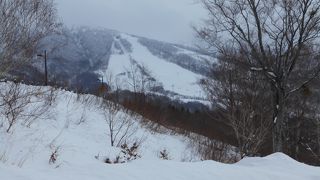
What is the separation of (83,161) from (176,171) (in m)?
2.18

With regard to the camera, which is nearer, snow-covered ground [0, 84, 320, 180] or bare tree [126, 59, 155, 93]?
snow-covered ground [0, 84, 320, 180]

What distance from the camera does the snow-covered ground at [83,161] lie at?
290 inches

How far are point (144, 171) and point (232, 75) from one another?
19656 millimetres

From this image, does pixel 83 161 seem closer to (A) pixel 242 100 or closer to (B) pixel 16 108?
(B) pixel 16 108

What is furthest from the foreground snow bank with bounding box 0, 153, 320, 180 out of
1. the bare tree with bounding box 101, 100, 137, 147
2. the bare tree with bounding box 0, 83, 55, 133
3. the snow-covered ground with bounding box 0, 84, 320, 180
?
the bare tree with bounding box 101, 100, 137, 147

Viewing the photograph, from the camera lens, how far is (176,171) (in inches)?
325

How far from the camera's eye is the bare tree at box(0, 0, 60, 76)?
465 inches

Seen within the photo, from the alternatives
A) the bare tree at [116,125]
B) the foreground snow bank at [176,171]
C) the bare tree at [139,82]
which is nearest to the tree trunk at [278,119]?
the bare tree at [116,125]

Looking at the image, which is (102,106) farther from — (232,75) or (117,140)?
(232,75)

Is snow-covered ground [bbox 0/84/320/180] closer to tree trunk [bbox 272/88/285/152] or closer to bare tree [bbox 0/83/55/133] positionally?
bare tree [bbox 0/83/55/133]

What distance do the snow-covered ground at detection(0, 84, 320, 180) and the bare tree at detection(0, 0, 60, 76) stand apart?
1547 millimetres

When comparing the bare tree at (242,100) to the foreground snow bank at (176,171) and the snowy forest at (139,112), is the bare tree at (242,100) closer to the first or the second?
the snowy forest at (139,112)

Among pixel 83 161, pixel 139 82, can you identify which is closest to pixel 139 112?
pixel 139 82

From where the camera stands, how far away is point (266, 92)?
2748 centimetres
